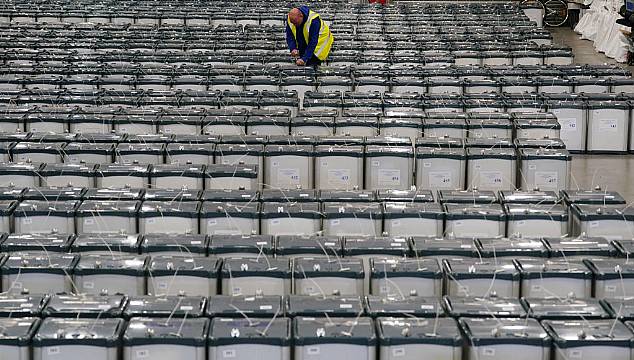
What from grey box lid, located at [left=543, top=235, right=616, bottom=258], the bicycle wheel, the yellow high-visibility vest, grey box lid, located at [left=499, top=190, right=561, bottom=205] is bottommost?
grey box lid, located at [left=543, top=235, right=616, bottom=258]

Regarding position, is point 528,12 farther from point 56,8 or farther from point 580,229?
point 580,229

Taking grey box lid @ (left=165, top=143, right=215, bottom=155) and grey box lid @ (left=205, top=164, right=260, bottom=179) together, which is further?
grey box lid @ (left=165, top=143, right=215, bottom=155)

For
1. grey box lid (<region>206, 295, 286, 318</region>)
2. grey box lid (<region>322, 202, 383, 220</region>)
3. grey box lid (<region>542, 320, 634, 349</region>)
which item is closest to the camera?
grey box lid (<region>542, 320, 634, 349</region>)

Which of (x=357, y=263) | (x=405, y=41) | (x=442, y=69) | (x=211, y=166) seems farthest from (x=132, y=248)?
(x=405, y=41)

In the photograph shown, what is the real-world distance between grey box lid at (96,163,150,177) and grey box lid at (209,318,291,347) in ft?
17.2

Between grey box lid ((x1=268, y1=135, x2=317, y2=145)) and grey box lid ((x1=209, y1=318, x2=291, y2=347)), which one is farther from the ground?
grey box lid ((x1=268, y1=135, x2=317, y2=145))

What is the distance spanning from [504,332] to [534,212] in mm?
3863

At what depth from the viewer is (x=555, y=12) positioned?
34906 millimetres

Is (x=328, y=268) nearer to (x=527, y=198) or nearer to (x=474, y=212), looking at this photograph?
(x=474, y=212)

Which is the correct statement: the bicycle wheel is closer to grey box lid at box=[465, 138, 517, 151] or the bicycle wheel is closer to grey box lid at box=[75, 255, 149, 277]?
grey box lid at box=[465, 138, 517, 151]

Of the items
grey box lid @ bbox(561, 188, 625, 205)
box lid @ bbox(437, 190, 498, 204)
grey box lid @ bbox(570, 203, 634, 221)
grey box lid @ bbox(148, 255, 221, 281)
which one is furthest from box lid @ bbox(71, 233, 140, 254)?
grey box lid @ bbox(561, 188, 625, 205)

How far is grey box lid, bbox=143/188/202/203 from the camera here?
479 inches

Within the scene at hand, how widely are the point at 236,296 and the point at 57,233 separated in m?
3.24

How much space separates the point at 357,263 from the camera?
9.82 metres
